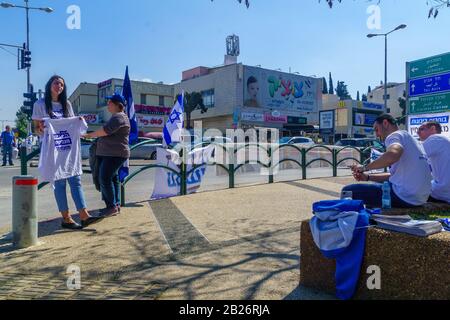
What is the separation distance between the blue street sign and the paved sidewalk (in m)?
5.51

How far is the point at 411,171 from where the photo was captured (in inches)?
155

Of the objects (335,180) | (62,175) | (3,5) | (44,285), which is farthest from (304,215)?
(3,5)

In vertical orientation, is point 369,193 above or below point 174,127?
below

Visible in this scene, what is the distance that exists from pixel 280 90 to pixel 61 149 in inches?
1604

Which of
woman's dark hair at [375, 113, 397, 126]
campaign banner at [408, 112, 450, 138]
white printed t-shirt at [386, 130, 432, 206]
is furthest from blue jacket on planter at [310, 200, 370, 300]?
campaign banner at [408, 112, 450, 138]

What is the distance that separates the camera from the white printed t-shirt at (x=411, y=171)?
3.89 m

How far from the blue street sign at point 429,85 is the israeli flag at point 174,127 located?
6.28 metres

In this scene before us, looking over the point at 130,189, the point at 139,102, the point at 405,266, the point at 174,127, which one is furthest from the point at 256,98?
the point at 405,266

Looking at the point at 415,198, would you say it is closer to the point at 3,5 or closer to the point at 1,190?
the point at 1,190

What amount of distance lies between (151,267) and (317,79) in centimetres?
4627

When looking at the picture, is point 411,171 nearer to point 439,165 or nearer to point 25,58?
point 439,165

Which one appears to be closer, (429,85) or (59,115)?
(59,115)

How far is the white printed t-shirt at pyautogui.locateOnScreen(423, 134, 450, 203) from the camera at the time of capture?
14.5 feet
